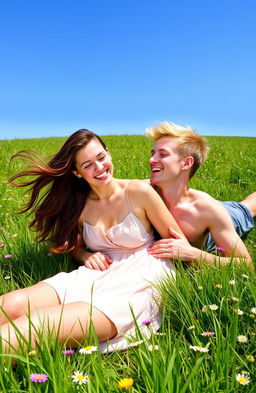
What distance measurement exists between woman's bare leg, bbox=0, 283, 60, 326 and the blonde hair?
1.67 m

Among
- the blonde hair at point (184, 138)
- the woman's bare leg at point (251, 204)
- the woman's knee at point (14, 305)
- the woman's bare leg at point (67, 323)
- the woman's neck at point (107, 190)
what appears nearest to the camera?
the woman's bare leg at point (67, 323)

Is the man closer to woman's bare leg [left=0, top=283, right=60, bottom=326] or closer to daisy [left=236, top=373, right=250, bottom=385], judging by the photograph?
woman's bare leg [left=0, top=283, right=60, bottom=326]

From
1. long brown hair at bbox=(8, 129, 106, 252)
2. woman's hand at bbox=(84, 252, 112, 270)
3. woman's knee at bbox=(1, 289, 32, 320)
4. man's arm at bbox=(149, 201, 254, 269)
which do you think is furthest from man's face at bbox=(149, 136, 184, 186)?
woman's knee at bbox=(1, 289, 32, 320)

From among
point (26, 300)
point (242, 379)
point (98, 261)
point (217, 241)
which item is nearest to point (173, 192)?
point (217, 241)

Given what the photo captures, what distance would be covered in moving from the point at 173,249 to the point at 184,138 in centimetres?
105

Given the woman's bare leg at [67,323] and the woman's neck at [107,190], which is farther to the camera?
the woman's neck at [107,190]

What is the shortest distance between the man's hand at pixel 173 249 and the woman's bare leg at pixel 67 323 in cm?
78

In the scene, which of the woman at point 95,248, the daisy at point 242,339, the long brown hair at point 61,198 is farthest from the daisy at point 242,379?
the long brown hair at point 61,198

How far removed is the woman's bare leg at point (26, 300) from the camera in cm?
292

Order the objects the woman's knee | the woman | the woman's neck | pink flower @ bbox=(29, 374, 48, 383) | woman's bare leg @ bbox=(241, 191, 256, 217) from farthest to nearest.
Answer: woman's bare leg @ bbox=(241, 191, 256, 217), the woman's neck, the woman's knee, the woman, pink flower @ bbox=(29, 374, 48, 383)

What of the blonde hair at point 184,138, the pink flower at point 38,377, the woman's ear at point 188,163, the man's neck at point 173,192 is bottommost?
the pink flower at point 38,377

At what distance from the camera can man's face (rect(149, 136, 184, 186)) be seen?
3.70 m

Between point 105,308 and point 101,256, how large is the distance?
74cm

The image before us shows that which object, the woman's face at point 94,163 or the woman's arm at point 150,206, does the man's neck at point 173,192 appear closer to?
the woman's arm at point 150,206
